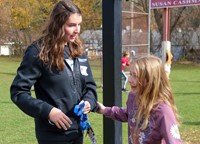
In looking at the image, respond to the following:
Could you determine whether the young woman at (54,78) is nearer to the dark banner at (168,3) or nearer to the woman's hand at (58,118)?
the woman's hand at (58,118)

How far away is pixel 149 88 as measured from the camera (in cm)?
248

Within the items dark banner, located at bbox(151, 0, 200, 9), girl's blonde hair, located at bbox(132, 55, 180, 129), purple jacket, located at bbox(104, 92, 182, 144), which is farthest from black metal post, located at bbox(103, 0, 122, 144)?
dark banner, located at bbox(151, 0, 200, 9)

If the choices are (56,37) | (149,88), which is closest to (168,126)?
(149,88)

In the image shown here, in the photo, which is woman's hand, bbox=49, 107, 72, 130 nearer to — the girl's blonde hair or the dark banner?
the girl's blonde hair

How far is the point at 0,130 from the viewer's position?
689 cm

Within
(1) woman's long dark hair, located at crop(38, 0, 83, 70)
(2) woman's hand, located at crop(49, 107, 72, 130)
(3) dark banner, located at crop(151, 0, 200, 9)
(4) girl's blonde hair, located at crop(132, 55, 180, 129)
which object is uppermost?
A: (3) dark banner, located at crop(151, 0, 200, 9)

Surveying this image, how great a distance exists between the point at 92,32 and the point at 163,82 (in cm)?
2314

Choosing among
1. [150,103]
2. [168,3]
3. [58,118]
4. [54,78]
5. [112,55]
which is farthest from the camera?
[168,3]

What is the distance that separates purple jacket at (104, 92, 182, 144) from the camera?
2.34 meters

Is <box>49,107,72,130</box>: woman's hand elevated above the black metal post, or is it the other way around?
the black metal post

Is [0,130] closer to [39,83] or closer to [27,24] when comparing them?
[39,83]

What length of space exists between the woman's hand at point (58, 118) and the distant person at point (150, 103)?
504 millimetres

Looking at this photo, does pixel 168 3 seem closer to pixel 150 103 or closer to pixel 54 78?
pixel 150 103

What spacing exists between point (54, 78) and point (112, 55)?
0.58 metres
